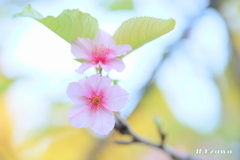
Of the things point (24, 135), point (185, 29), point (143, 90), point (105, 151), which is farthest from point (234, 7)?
point (24, 135)

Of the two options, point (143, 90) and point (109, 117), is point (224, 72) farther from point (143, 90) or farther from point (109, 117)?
point (109, 117)

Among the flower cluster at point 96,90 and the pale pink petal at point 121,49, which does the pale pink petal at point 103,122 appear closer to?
the flower cluster at point 96,90

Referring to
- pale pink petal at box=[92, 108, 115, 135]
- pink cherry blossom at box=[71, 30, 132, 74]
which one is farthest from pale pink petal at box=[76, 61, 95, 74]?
pale pink petal at box=[92, 108, 115, 135]

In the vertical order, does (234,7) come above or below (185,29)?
above

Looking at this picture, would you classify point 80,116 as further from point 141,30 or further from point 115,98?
point 141,30

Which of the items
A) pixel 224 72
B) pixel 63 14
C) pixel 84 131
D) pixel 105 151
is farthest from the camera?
pixel 224 72

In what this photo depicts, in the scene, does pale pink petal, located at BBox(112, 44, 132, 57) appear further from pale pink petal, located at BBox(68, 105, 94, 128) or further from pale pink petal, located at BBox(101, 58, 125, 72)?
pale pink petal, located at BBox(68, 105, 94, 128)

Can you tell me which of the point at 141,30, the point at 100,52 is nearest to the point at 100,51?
the point at 100,52
